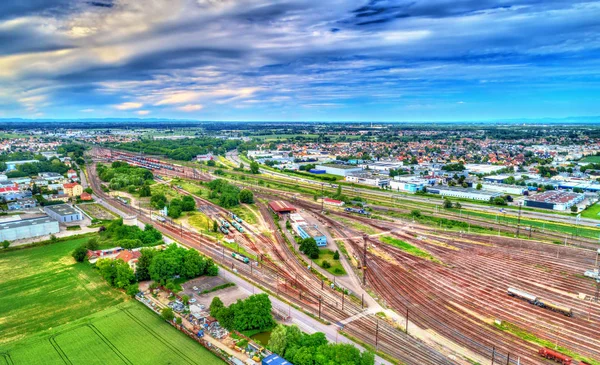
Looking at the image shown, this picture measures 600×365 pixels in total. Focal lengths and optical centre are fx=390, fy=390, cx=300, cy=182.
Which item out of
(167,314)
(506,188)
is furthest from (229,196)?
(506,188)

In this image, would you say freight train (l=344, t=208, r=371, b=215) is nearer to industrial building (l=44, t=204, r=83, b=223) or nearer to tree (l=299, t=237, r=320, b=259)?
tree (l=299, t=237, r=320, b=259)

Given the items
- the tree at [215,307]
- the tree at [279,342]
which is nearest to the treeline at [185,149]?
the tree at [215,307]

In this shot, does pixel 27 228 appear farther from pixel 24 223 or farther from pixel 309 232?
pixel 309 232

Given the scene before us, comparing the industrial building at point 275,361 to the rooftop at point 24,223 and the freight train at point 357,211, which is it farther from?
the freight train at point 357,211

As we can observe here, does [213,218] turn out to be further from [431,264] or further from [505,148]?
[505,148]

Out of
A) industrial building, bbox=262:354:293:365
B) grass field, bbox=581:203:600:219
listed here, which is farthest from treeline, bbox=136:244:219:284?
grass field, bbox=581:203:600:219
